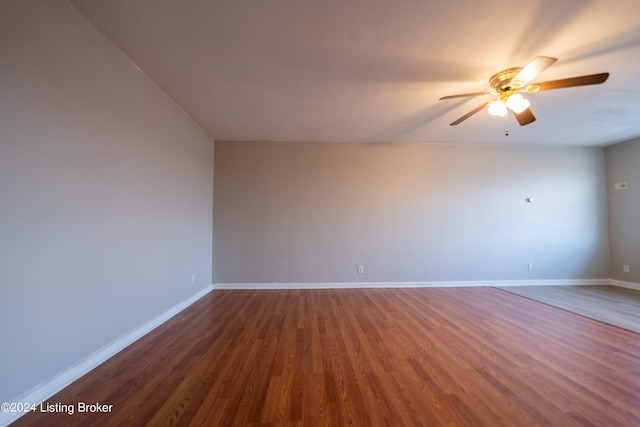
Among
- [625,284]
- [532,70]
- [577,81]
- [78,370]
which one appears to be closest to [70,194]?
[78,370]

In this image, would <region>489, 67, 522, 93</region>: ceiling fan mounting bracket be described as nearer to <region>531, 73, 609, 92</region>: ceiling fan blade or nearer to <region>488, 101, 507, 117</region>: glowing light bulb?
<region>488, 101, 507, 117</region>: glowing light bulb

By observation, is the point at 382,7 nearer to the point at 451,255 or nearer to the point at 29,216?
the point at 29,216

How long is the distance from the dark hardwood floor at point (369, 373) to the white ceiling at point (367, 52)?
2581 mm

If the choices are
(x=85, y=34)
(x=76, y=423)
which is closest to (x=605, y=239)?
(x=76, y=423)

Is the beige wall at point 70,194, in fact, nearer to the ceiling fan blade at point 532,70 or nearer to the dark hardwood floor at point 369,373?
the dark hardwood floor at point 369,373

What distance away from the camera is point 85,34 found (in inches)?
69.4

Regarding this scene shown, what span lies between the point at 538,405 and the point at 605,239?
17.1 ft

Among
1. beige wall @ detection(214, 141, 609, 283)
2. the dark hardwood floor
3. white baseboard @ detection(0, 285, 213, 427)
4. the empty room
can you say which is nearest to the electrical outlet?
the empty room

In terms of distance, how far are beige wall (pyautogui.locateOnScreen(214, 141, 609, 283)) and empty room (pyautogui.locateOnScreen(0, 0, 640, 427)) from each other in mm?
41

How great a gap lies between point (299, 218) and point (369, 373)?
2.92 metres

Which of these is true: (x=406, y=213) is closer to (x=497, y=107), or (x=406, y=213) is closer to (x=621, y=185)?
(x=497, y=107)

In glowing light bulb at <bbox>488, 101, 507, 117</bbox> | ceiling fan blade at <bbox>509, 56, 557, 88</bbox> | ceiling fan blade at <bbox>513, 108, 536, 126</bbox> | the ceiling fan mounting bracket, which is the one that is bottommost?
ceiling fan blade at <bbox>513, 108, 536, 126</bbox>

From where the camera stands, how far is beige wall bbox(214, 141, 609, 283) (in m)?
4.34

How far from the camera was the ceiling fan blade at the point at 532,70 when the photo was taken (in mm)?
1737
